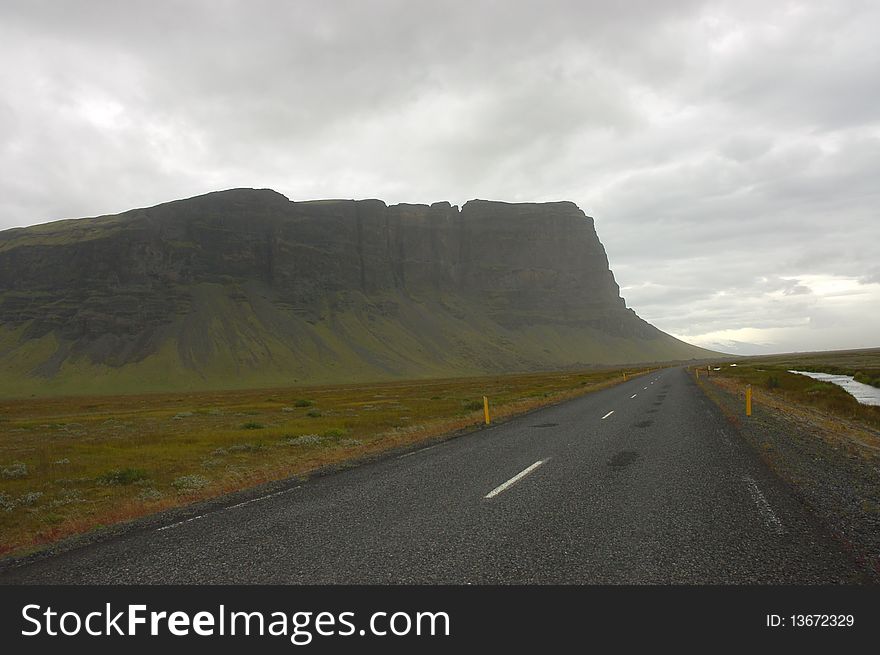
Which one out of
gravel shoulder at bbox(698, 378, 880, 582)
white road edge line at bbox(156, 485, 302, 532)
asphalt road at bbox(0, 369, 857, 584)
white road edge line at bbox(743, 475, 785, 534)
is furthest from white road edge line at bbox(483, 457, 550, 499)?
gravel shoulder at bbox(698, 378, 880, 582)

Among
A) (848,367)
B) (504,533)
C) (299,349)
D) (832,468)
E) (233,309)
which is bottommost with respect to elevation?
(848,367)

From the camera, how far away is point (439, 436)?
18969mm

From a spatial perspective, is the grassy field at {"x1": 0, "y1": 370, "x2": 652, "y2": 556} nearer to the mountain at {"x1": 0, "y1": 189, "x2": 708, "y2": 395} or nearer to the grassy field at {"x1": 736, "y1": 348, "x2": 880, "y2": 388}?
the grassy field at {"x1": 736, "y1": 348, "x2": 880, "y2": 388}

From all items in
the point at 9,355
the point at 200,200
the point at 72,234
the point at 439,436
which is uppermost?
the point at 200,200

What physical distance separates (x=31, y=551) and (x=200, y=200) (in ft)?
632

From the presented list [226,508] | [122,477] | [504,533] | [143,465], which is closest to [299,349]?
[143,465]

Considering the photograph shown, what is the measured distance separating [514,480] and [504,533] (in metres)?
3.33

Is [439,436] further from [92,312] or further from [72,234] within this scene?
[72,234]

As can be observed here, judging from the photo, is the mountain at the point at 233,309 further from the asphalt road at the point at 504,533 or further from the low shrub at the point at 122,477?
the asphalt road at the point at 504,533

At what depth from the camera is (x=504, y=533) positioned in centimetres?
660

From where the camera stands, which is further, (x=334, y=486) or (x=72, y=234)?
(x=72, y=234)

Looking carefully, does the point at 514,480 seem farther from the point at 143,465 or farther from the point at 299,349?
the point at 299,349

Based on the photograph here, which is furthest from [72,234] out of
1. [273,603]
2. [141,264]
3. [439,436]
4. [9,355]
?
[273,603]

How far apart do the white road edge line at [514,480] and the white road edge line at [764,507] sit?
3.81 metres
